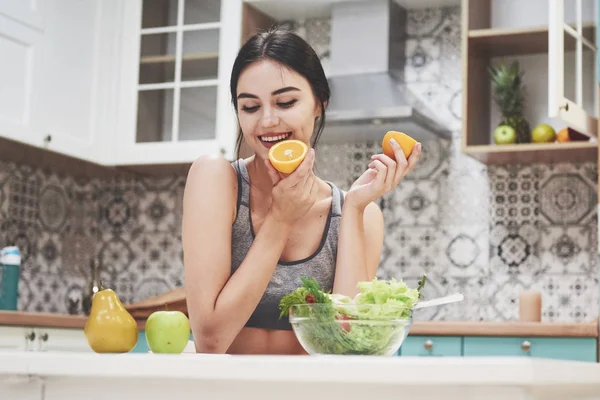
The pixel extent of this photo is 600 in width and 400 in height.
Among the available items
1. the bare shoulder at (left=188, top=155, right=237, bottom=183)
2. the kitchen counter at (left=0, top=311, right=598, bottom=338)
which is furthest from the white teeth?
the kitchen counter at (left=0, top=311, right=598, bottom=338)

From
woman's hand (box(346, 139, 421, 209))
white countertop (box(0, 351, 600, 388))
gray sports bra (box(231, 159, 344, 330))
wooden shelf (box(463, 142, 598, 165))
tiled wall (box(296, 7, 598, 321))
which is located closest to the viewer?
white countertop (box(0, 351, 600, 388))

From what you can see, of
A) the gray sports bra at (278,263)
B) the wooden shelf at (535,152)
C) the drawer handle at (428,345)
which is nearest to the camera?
the gray sports bra at (278,263)

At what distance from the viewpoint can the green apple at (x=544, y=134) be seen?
3.52 metres

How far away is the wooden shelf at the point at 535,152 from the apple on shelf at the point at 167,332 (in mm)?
2367

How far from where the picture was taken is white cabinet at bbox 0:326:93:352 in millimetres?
3164

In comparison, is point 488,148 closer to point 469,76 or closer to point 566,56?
point 469,76

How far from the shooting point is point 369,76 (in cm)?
386

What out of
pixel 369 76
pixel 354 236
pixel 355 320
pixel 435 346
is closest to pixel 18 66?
pixel 369 76

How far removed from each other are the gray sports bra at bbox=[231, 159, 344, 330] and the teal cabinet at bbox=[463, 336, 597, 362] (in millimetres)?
1573

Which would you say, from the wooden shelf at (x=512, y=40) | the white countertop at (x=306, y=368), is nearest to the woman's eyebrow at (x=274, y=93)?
the white countertop at (x=306, y=368)

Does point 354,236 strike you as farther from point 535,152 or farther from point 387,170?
point 535,152

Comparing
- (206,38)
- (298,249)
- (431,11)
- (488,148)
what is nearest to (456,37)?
(431,11)

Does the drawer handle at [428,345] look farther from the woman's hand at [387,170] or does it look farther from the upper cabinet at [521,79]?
the woman's hand at [387,170]

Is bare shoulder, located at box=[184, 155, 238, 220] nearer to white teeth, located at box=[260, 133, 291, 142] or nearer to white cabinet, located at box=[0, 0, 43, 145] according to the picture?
white teeth, located at box=[260, 133, 291, 142]
